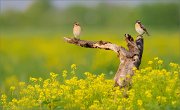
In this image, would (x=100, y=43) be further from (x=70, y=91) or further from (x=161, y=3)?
(x=161, y=3)

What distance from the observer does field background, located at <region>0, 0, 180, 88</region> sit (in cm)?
2131

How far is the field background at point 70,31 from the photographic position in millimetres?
21312

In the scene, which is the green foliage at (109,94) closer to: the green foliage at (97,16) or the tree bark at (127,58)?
the tree bark at (127,58)

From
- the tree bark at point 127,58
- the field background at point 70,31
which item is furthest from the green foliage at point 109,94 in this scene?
the field background at point 70,31

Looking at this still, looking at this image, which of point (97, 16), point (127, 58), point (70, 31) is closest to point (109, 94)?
point (127, 58)

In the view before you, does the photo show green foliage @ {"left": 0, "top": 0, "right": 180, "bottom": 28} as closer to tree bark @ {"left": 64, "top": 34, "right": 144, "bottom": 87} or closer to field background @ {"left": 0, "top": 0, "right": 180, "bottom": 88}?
field background @ {"left": 0, "top": 0, "right": 180, "bottom": 88}

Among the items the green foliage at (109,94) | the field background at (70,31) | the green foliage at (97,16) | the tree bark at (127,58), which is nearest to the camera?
the green foliage at (109,94)

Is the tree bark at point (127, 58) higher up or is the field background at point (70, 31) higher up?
the field background at point (70, 31)

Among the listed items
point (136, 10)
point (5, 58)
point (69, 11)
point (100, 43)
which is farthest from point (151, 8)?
point (100, 43)

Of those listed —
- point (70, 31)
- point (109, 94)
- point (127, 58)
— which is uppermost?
point (70, 31)

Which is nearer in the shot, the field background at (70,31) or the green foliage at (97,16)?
the field background at (70,31)

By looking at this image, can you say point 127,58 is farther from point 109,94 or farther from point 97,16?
point 97,16

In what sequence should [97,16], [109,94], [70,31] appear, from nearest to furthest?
[109,94], [70,31], [97,16]

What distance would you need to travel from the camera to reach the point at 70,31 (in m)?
48.6
